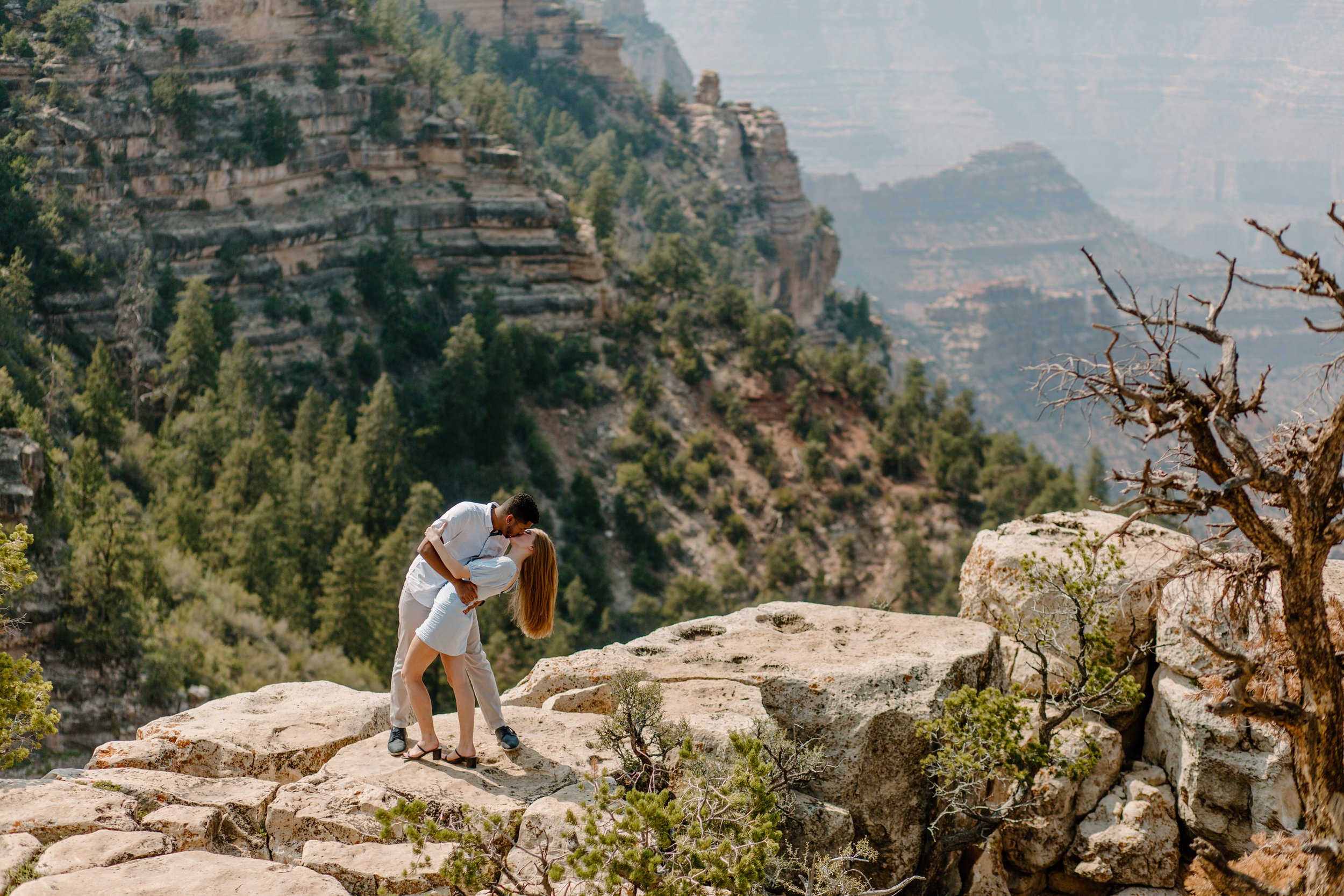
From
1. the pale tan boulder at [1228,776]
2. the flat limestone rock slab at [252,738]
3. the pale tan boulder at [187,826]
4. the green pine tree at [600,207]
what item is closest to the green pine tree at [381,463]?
the green pine tree at [600,207]

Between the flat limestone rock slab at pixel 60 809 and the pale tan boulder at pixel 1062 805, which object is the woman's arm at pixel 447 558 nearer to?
the flat limestone rock slab at pixel 60 809

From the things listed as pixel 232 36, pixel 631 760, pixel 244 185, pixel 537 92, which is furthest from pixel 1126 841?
pixel 537 92

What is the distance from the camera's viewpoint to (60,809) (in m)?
9.91

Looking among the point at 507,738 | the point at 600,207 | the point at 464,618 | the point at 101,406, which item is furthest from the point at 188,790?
the point at 600,207

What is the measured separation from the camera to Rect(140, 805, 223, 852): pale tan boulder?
9.94m

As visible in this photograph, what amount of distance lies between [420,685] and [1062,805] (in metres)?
8.05

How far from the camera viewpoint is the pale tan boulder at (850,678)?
12008mm

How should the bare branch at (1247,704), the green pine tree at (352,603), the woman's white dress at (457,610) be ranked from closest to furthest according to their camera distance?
the bare branch at (1247,704)
the woman's white dress at (457,610)
the green pine tree at (352,603)

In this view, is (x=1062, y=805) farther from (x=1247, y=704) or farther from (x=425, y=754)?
(x=425, y=754)

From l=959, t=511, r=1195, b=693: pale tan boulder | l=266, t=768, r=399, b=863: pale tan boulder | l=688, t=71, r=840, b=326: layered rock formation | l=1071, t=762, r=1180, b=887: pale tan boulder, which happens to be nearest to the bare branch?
l=959, t=511, r=1195, b=693: pale tan boulder

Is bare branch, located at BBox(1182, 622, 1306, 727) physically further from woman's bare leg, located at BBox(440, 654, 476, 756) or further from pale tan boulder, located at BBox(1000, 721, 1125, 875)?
woman's bare leg, located at BBox(440, 654, 476, 756)

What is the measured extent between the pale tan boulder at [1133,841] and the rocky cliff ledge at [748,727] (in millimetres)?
24

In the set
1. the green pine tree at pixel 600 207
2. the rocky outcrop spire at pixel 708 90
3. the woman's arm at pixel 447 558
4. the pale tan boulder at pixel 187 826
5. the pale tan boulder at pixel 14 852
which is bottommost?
the pale tan boulder at pixel 187 826

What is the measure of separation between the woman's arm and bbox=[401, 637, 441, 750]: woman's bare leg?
0.87 m
